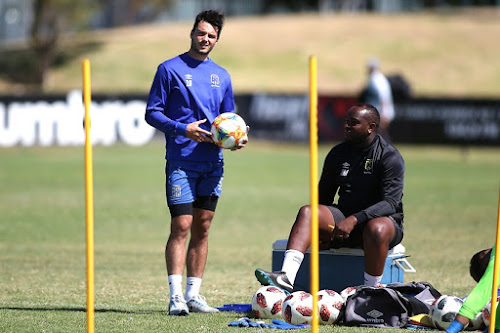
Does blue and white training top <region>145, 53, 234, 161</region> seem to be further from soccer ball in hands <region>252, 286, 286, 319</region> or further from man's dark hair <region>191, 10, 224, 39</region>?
soccer ball in hands <region>252, 286, 286, 319</region>

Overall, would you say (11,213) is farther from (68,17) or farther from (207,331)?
(68,17)

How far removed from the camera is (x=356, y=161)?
7.47 metres

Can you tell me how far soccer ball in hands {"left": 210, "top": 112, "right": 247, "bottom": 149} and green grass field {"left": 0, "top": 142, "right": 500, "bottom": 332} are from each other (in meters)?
1.33

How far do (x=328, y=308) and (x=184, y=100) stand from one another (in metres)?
2.00

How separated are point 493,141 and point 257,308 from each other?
71.7ft

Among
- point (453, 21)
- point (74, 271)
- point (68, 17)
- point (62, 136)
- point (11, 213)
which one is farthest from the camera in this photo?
point (453, 21)

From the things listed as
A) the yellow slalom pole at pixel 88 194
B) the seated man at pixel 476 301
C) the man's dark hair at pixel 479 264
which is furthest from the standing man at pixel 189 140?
the seated man at pixel 476 301

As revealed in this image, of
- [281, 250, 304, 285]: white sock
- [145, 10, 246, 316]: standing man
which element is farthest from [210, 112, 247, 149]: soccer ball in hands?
[281, 250, 304, 285]: white sock

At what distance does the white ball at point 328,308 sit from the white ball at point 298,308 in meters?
0.08

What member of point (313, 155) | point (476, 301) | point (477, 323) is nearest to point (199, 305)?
point (477, 323)

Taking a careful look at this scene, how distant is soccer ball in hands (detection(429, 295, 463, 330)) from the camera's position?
20.9 ft

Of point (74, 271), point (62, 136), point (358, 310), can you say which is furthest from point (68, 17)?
point (358, 310)

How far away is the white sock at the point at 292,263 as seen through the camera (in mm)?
6961

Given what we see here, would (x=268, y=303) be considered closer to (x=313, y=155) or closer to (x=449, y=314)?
(x=449, y=314)
